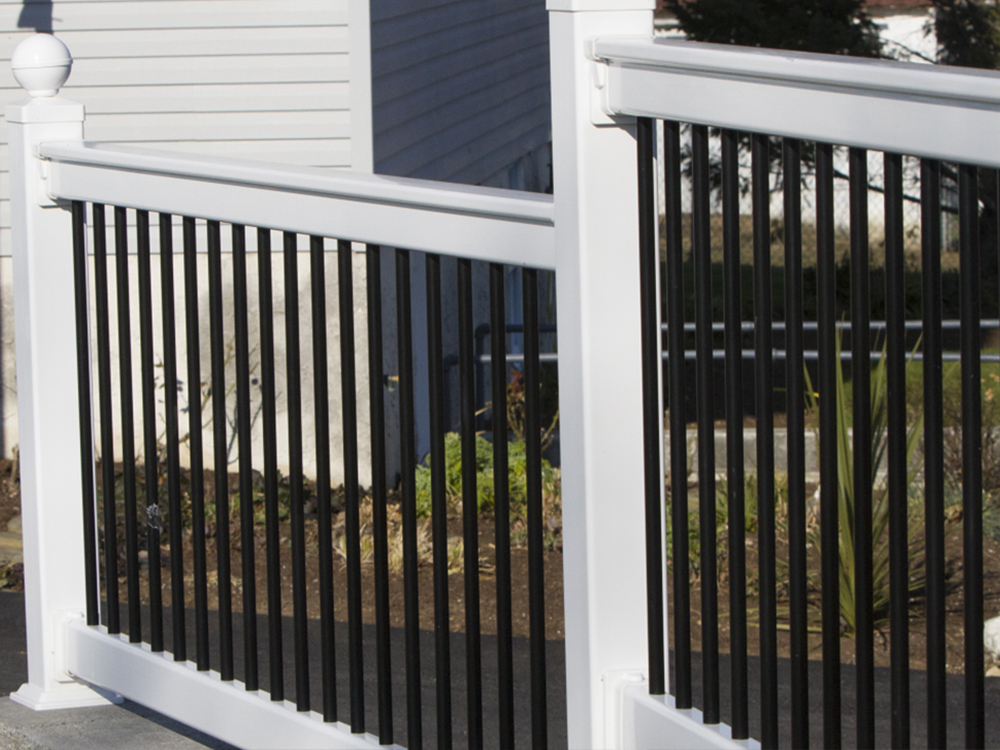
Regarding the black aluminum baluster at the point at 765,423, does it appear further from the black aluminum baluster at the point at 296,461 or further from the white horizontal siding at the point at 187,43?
the white horizontal siding at the point at 187,43

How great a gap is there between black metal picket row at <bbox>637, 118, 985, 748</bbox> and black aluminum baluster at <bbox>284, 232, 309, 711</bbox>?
697 millimetres

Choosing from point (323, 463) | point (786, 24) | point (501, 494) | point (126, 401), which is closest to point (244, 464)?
point (323, 463)

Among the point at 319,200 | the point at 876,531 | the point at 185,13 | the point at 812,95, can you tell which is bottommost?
the point at 876,531

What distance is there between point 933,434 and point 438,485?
2.86 feet

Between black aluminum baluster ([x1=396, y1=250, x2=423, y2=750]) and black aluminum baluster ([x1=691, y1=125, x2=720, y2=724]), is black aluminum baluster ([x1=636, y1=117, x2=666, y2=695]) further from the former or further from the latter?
black aluminum baluster ([x1=396, y1=250, x2=423, y2=750])

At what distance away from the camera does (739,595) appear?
1.74 metres

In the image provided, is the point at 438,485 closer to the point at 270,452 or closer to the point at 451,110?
the point at 270,452

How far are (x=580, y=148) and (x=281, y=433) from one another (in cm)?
579

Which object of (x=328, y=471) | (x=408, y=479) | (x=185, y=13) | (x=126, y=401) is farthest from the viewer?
(x=185, y=13)

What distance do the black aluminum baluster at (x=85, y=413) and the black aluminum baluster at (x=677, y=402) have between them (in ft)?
4.79

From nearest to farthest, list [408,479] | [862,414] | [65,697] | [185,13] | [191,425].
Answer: [862,414], [408,479], [191,425], [65,697], [185,13]

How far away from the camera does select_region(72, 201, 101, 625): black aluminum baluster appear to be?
2752mm

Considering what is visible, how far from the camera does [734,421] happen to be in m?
1.70

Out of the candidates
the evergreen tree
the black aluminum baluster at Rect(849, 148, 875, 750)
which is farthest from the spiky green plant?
the evergreen tree
